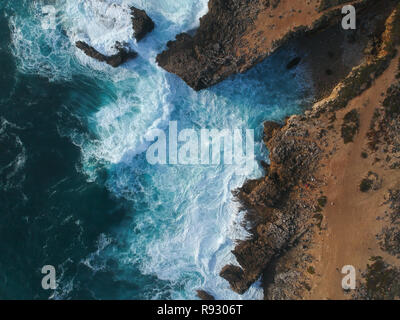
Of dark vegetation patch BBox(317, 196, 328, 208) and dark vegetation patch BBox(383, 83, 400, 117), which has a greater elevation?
dark vegetation patch BBox(383, 83, 400, 117)

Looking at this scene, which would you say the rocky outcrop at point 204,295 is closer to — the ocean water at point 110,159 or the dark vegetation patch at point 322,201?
the ocean water at point 110,159

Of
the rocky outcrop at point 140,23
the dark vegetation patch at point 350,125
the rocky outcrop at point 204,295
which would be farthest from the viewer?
the rocky outcrop at point 204,295

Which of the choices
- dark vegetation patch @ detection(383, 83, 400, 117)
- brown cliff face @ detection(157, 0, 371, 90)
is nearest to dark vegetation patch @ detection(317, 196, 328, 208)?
dark vegetation patch @ detection(383, 83, 400, 117)

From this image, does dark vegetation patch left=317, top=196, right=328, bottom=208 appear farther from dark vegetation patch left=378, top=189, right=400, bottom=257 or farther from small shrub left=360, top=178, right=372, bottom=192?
dark vegetation patch left=378, top=189, right=400, bottom=257

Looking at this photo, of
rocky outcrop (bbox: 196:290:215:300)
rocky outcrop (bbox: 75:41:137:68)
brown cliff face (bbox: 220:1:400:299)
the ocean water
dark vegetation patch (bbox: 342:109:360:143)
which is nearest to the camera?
brown cliff face (bbox: 220:1:400:299)

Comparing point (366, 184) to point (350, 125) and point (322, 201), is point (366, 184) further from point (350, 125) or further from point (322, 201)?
point (350, 125)

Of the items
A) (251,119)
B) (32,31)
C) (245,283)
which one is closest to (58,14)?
(32,31)

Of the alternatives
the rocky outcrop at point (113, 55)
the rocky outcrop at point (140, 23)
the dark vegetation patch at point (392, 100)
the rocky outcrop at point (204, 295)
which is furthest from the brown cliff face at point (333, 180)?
the rocky outcrop at point (113, 55)
